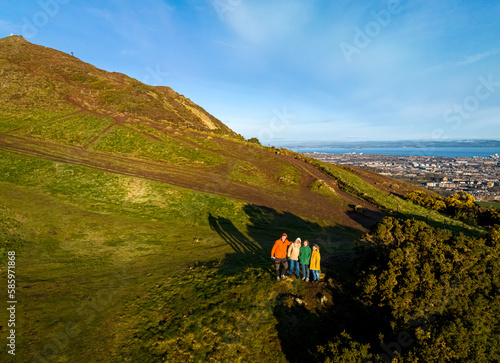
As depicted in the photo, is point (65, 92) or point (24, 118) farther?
point (65, 92)

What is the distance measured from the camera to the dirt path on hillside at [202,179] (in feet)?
86.8

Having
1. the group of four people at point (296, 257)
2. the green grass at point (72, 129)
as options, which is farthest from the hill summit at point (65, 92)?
the group of four people at point (296, 257)

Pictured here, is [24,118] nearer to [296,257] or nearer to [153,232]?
[153,232]

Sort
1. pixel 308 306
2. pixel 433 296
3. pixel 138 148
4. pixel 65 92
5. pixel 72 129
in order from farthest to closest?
1. pixel 65 92
2. pixel 72 129
3. pixel 138 148
4. pixel 308 306
5. pixel 433 296

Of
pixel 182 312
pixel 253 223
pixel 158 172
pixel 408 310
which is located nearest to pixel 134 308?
pixel 182 312

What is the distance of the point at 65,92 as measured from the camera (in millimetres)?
51500

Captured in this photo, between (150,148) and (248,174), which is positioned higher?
(150,148)

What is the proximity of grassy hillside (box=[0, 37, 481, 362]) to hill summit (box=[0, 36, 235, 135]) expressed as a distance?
69 cm

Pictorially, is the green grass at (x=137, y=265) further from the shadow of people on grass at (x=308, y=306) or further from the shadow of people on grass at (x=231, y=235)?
the shadow of people on grass at (x=308, y=306)

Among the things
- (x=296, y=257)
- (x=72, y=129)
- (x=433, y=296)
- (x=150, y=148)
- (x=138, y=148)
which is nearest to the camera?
(x=433, y=296)

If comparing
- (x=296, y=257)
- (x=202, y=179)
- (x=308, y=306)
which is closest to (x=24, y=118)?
(x=202, y=179)

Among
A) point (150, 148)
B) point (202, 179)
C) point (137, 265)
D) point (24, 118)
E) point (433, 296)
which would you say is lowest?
point (137, 265)

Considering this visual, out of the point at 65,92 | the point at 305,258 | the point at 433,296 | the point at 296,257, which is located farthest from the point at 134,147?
the point at 433,296

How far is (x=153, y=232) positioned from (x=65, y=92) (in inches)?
2114
